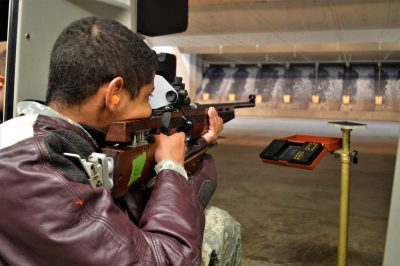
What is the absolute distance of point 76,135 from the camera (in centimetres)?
60

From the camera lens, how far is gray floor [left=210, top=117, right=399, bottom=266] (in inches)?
75.0

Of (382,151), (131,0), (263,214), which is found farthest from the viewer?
(382,151)

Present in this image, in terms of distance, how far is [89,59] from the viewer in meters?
0.61

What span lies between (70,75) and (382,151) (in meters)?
4.78

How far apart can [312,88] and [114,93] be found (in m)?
9.25

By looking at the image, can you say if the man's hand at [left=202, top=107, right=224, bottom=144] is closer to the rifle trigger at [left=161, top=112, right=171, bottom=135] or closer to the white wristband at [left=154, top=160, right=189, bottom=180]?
the rifle trigger at [left=161, top=112, right=171, bottom=135]

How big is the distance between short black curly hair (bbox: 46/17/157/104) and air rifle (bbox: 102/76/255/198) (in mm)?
87

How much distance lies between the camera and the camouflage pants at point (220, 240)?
0.92 metres

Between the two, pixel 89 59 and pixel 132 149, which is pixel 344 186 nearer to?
pixel 132 149

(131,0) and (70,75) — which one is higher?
(131,0)

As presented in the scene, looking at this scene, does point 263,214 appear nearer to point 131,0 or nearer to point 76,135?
point 131,0

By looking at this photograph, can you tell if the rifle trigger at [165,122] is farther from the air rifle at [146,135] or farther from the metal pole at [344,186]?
the metal pole at [344,186]

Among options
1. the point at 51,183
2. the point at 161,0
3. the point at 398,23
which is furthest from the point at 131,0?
the point at 398,23

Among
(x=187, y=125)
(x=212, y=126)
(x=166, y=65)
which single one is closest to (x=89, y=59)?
(x=187, y=125)
